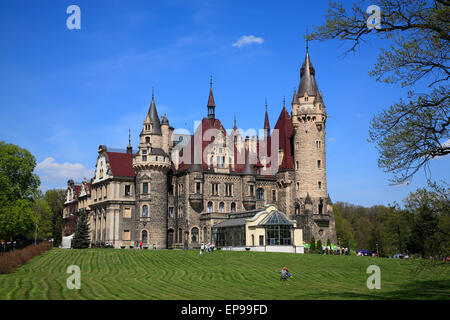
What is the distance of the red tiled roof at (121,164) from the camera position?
72.8m

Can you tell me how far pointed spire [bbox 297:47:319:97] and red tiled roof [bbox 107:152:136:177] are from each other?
26421 millimetres

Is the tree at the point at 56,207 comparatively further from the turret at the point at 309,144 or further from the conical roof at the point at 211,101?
the turret at the point at 309,144

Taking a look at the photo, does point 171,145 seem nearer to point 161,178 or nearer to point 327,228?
point 161,178

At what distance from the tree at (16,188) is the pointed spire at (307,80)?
119ft

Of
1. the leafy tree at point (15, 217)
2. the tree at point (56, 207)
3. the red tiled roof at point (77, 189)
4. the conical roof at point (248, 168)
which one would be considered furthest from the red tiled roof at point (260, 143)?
the tree at point (56, 207)

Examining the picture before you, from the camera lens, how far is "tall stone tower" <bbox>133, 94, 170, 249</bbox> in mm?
68750

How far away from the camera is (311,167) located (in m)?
68.4

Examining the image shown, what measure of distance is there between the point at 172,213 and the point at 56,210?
156ft

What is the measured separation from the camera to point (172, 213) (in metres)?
72.0

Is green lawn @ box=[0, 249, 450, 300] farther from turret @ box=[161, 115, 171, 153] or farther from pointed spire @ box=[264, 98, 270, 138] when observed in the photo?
pointed spire @ box=[264, 98, 270, 138]

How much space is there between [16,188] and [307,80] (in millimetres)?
40167

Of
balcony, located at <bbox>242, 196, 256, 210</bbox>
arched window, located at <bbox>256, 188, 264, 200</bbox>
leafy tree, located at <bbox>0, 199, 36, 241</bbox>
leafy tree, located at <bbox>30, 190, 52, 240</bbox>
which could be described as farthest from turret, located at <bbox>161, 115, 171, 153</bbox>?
leafy tree, located at <bbox>30, 190, 52, 240</bbox>

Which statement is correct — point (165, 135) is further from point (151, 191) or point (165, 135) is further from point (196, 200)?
point (196, 200)

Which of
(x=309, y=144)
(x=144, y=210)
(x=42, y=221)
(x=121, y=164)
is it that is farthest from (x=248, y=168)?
(x=42, y=221)
